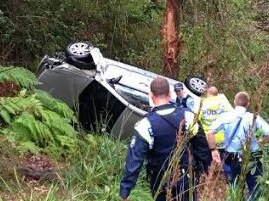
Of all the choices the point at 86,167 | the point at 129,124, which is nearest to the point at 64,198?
the point at 86,167

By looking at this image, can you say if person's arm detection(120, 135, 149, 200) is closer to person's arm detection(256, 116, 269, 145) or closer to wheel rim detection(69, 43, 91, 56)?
person's arm detection(256, 116, 269, 145)

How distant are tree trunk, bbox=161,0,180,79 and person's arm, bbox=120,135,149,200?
7770 mm

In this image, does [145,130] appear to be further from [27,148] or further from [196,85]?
[196,85]

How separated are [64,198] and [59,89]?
15.1ft

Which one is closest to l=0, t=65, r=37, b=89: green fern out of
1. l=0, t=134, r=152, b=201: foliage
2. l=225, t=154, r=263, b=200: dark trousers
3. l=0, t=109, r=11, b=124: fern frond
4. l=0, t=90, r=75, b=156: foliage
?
l=0, t=90, r=75, b=156: foliage

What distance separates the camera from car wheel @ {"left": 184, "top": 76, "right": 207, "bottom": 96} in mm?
9793

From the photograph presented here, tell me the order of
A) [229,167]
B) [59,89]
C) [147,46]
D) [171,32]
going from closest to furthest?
[229,167] → [59,89] → [171,32] → [147,46]

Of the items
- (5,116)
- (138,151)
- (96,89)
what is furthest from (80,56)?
(138,151)

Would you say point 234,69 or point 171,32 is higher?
point 171,32

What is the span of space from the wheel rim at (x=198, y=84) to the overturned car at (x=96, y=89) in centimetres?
29

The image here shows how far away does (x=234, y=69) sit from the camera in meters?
13.4

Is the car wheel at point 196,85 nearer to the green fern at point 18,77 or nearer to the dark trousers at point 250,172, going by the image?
the green fern at point 18,77

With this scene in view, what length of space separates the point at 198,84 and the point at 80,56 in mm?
2098

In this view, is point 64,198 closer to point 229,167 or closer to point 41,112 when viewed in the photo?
point 229,167
